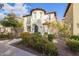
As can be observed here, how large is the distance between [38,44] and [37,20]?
0.31 meters

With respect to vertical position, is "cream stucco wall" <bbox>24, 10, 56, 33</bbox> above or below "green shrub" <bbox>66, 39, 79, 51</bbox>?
above

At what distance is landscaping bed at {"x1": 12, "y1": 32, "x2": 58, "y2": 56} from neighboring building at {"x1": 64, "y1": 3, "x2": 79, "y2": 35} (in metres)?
0.30

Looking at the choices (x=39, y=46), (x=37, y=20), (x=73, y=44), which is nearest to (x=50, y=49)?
(x=39, y=46)

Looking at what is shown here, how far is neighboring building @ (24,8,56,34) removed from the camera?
8.54 ft

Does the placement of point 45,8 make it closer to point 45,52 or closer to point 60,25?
point 60,25

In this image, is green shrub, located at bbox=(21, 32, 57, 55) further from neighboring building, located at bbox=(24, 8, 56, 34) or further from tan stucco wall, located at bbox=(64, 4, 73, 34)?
tan stucco wall, located at bbox=(64, 4, 73, 34)

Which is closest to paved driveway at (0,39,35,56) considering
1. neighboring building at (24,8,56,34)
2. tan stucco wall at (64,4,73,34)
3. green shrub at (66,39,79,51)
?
neighboring building at (24,8,56,34)

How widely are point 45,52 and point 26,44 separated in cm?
26

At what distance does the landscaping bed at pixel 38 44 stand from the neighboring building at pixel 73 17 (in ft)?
0.97

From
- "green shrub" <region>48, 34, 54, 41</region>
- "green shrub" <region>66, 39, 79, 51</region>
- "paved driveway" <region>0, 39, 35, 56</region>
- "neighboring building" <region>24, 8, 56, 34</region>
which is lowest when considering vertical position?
"paved driveway" <region>0, 39, 35, 56</region>

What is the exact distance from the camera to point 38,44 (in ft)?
8.38

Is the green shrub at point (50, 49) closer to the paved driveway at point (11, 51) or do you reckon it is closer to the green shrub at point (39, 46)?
the green shrub at point (39, 46)

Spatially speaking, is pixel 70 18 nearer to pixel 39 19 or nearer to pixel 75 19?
pixel 75 19

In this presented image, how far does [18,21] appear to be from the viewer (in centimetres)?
261
